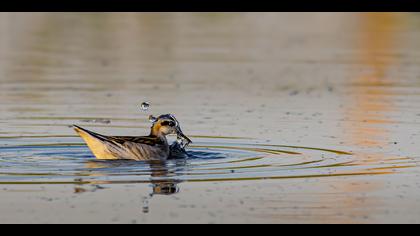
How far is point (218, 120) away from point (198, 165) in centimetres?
386

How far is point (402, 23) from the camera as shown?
124 feet

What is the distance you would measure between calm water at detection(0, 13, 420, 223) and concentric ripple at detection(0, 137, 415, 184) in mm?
29

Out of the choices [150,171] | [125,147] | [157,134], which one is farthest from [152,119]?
[150,171]

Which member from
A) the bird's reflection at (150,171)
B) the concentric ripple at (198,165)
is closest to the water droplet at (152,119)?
the concentric ripple at (198,165)

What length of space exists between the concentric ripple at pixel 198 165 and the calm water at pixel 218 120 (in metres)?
0.03

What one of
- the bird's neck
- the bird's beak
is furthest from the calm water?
the bird's neck

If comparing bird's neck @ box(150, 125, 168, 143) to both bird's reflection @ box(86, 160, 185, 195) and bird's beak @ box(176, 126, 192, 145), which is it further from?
bird's reflection @ box(86, 160, 185, 195)

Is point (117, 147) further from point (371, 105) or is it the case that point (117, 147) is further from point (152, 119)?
point (371, 105)

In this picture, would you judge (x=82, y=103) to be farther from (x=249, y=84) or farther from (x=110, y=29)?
(x=110, y=29)

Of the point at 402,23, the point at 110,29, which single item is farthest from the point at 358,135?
the point at 402,23

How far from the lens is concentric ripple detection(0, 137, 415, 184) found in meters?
14.1

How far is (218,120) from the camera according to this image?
1902 cm

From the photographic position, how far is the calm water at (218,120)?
12.6 metres

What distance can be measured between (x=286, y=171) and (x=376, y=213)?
2.65m
